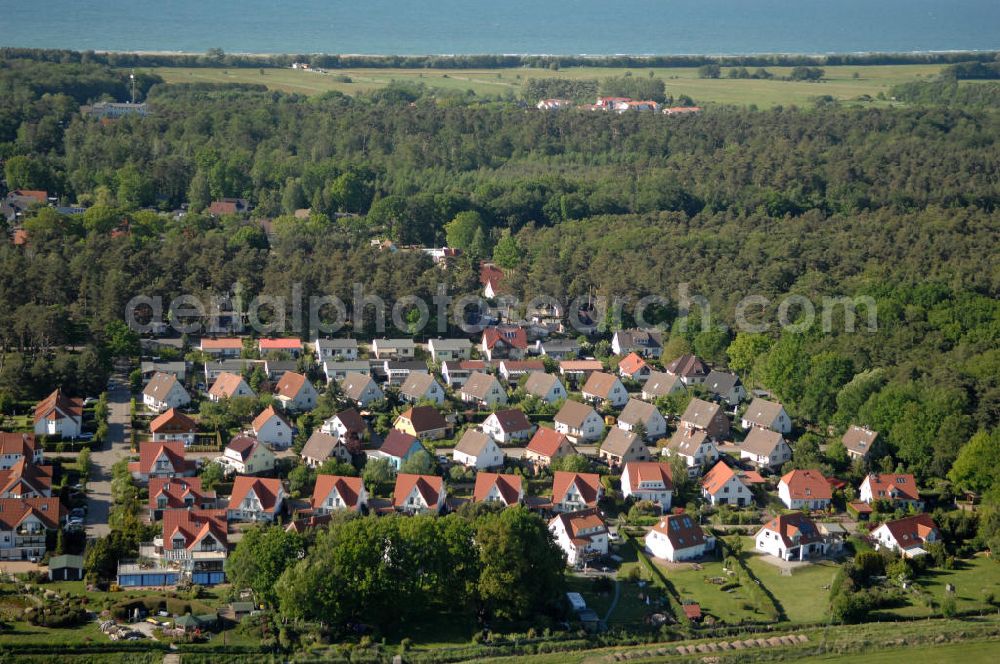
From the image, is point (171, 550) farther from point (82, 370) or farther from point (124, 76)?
point (124, 76)

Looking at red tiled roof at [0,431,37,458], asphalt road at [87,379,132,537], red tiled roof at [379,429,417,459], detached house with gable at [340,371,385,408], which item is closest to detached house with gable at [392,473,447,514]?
red tiled roof at [379,429,417,459]

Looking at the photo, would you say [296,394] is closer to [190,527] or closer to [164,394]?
[164,394]

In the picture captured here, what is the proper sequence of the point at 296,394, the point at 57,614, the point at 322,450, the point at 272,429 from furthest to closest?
the point at 296,394 < the point at 272,429 < the point at 322,450 < the point at 57,614

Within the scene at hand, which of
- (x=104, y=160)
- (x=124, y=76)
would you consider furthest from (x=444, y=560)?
(x=124, y=76)

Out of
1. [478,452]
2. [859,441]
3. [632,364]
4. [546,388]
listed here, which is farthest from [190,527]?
[632,364]

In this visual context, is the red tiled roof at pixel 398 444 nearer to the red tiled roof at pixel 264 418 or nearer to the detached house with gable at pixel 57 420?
the red tiled roof at pixel 264 418
